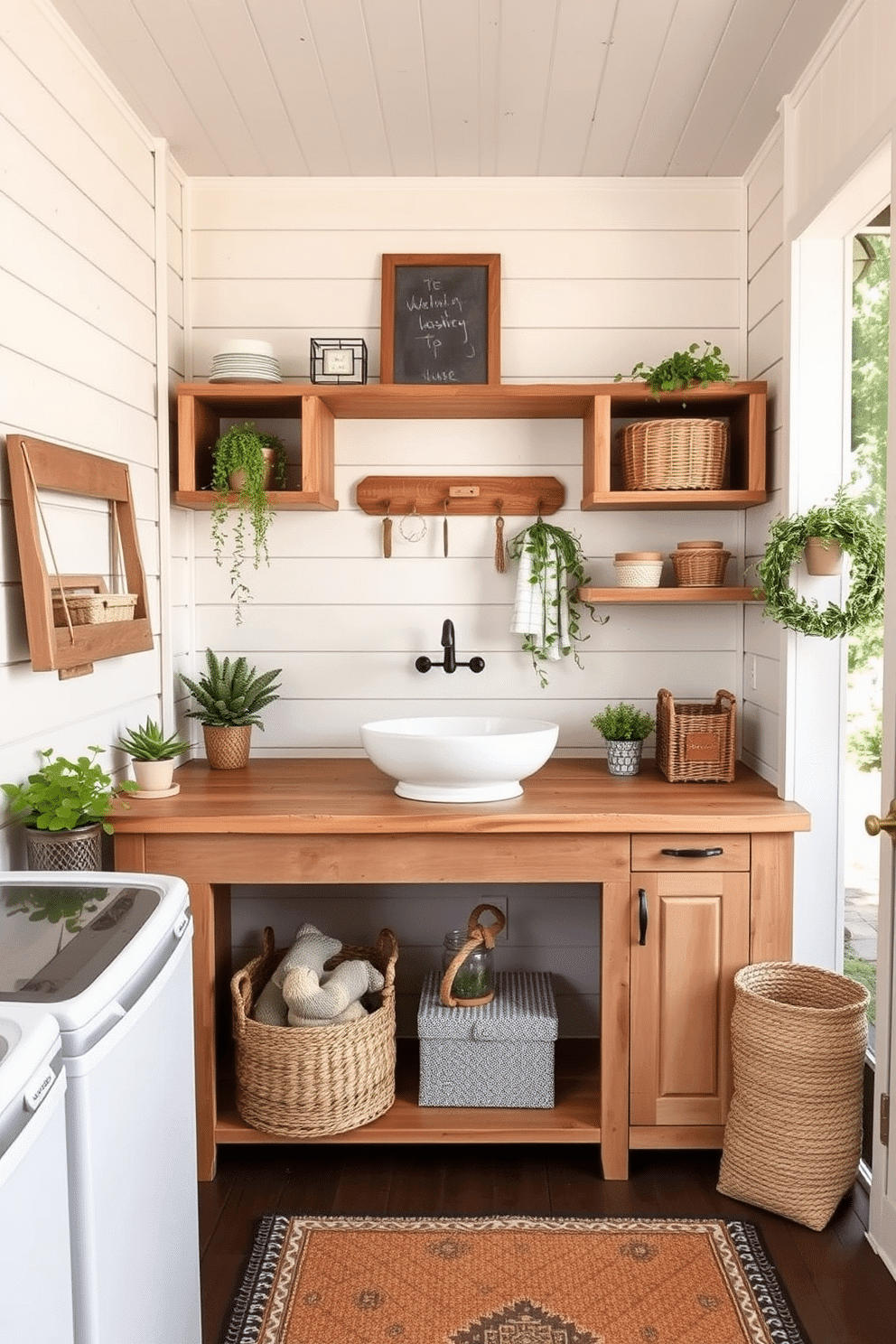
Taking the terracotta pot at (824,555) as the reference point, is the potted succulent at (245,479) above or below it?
above

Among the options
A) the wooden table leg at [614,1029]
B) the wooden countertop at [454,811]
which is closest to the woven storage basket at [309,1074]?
the wooden countertop at [454,811]

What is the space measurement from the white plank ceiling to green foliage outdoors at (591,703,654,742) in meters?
1.49

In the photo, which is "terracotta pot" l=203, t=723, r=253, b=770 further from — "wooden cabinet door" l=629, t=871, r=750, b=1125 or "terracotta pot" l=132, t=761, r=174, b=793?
"wooden cabinet door" l=629, t=871, r=750, b=1125

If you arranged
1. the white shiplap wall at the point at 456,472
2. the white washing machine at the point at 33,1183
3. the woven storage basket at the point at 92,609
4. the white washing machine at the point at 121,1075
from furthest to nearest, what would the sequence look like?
the white shiplap wall at the point at 456,472
the woven storage basket at the point at 92,609
the white washing machine at the point at 121,1075
the white washing machine at the point at 33,1183

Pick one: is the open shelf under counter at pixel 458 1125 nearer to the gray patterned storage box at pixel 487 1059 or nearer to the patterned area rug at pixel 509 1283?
the gray patterned storage box at pixel 487 1059

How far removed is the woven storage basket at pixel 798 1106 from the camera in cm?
244

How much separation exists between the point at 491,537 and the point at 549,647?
14.3 inches

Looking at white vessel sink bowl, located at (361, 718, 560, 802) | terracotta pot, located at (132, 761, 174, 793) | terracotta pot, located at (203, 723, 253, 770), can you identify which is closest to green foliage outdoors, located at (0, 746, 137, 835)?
terracotta pot, located at (132, 761, 174, 793)

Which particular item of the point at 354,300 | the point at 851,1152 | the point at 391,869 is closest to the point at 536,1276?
the point at 851,1152

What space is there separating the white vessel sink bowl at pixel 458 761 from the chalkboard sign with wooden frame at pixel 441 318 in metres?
1.05

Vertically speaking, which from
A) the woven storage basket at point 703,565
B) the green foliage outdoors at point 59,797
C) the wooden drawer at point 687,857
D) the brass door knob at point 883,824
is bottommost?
the wooden drawer at point 687,857

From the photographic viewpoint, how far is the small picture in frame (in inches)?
125

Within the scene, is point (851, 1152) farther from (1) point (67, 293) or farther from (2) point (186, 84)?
(2) point (186, 84)

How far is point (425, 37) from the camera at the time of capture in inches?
97.3
